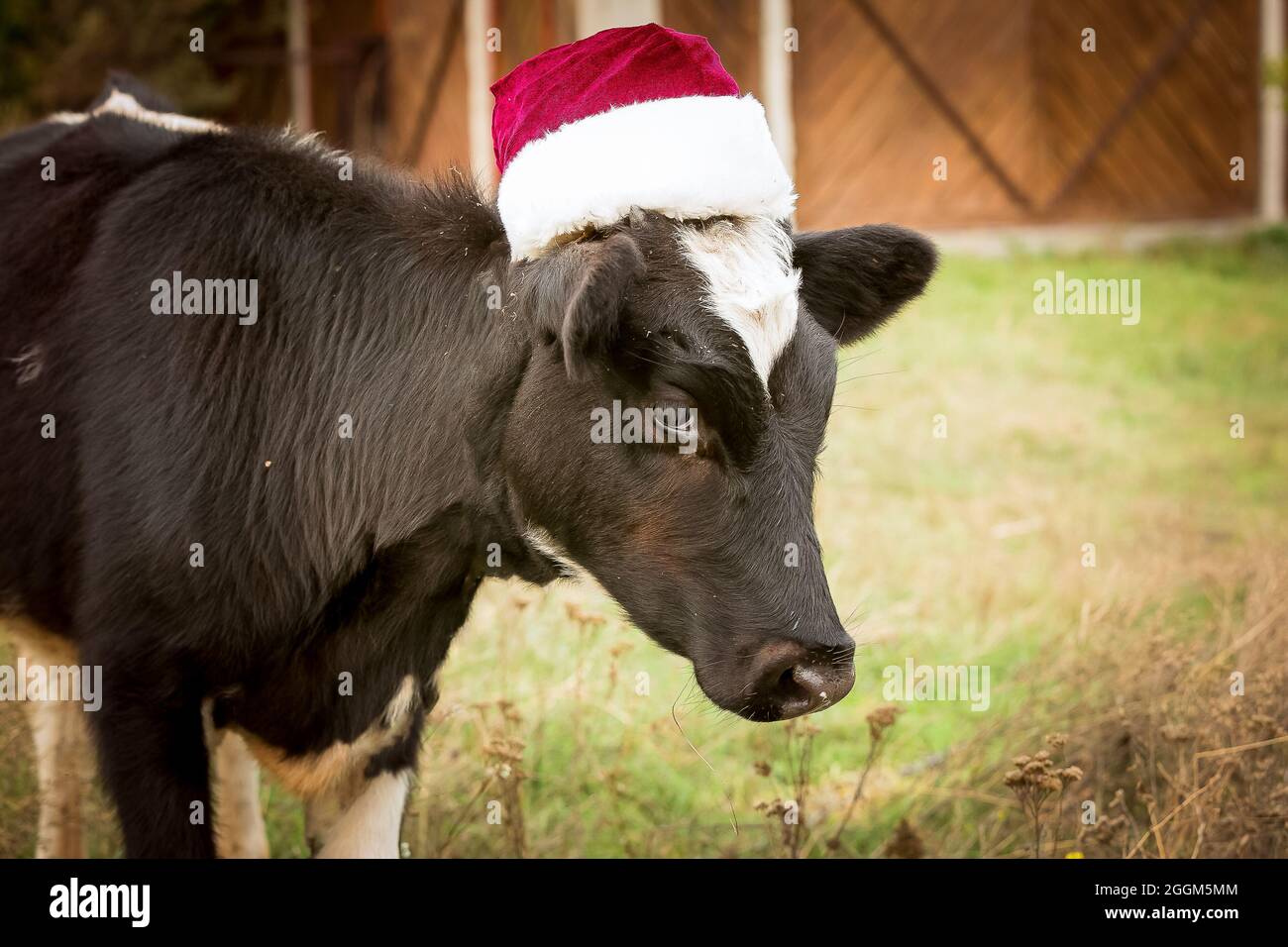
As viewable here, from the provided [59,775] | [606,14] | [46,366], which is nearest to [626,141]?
[46,366]

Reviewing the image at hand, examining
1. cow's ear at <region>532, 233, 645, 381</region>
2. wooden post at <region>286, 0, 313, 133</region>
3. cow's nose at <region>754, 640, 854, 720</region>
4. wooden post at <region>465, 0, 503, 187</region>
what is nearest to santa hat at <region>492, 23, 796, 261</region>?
cow's ear at <region>532, 233, 645, 381</region>

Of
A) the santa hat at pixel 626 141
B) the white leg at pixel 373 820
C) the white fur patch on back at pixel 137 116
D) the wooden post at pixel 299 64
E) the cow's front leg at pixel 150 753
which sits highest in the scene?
the wooden post at pixel 299 64

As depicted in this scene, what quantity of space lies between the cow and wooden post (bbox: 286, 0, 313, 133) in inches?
445

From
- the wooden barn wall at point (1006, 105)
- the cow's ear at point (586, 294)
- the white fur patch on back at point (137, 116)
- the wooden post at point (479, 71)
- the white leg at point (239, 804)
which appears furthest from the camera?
the wooden barn wall at point (1006, 105)

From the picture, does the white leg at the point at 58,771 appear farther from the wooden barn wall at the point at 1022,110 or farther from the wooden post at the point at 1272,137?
the wooden post at the point at 1272,137

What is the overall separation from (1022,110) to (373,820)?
11.0 m

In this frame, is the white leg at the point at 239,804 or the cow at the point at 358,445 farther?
the white leg at the point at 239,804

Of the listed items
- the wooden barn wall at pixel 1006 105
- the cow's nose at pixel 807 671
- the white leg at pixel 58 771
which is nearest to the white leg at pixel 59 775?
the white leg at pixel 58 771

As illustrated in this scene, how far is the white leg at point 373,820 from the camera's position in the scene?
3.28 meters

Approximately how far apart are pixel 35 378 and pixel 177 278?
0.39 m

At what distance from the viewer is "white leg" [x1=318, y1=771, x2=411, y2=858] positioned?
328 cm

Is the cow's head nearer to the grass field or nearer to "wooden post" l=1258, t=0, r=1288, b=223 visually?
the grass field

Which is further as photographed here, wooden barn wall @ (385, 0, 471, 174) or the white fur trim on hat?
wooden barn wall @ (385, 0, 471, 174)

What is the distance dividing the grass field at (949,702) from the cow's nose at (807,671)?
1.32ft
